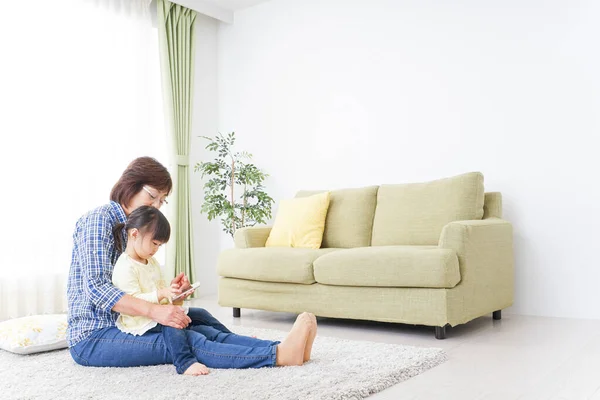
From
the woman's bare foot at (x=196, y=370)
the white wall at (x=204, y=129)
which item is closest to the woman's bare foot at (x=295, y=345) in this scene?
the woman's bare foot at (x=196, y=370)

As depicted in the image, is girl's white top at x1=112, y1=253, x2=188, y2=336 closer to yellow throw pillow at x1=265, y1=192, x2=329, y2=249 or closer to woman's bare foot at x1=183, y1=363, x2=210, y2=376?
woman's bare foot at x1=183, y1=363, x2=210, y2=376

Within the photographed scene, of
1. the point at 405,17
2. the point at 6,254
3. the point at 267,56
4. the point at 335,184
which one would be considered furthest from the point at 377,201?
the point at 6,254

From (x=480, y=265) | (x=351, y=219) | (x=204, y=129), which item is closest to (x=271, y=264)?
(x=351, y=219)

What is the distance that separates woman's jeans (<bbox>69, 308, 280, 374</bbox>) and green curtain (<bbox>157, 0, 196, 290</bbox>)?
2.72 meters

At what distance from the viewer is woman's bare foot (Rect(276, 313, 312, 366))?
2434 mm

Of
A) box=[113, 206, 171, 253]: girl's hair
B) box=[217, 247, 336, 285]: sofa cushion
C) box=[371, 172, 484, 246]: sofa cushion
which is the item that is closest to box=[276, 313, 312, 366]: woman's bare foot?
box=[113, 206, 171, 253]: girl's hair

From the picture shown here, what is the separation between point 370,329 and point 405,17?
7.76 ft

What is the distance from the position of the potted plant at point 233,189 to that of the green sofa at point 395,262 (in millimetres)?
694

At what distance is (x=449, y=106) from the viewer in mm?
4363

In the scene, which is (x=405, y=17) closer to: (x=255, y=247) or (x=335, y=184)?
(x=335, y=184)

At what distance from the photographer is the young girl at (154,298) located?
242 centimetres

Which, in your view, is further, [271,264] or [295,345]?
[271,264]

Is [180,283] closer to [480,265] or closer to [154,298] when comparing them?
[154,298]

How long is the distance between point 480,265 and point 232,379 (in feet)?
5.56
